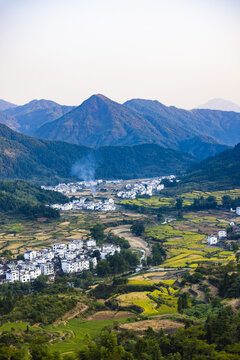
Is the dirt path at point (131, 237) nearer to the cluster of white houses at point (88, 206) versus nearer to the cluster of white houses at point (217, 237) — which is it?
the cluster of white houses at point (217, 237)

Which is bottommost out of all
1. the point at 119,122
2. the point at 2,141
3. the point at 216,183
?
the point at 216,183

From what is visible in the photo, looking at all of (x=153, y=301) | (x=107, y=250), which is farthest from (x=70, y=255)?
(x=153, y=301)

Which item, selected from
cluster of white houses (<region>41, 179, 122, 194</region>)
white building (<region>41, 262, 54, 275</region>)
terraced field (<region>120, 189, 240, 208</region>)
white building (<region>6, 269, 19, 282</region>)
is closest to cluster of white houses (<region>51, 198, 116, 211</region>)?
terraced field (<region>120, 189, 240, 208</region>)

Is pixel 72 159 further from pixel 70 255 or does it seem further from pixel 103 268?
pixel 103 268

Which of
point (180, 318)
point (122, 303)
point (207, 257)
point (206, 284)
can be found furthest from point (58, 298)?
point (207, 257)

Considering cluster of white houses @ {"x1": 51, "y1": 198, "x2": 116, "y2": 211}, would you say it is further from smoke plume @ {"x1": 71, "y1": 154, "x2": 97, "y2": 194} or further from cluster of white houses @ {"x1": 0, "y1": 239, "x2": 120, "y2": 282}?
smoke plume @ {"x1": 71, "y1": 154, "x2": 97, "y2": 194}

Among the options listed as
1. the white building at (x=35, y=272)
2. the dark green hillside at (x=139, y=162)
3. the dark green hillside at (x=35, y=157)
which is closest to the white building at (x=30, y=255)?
the white building at (x=35, y=272)

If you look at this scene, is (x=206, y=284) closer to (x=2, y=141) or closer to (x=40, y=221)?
(x=40, y=221)
